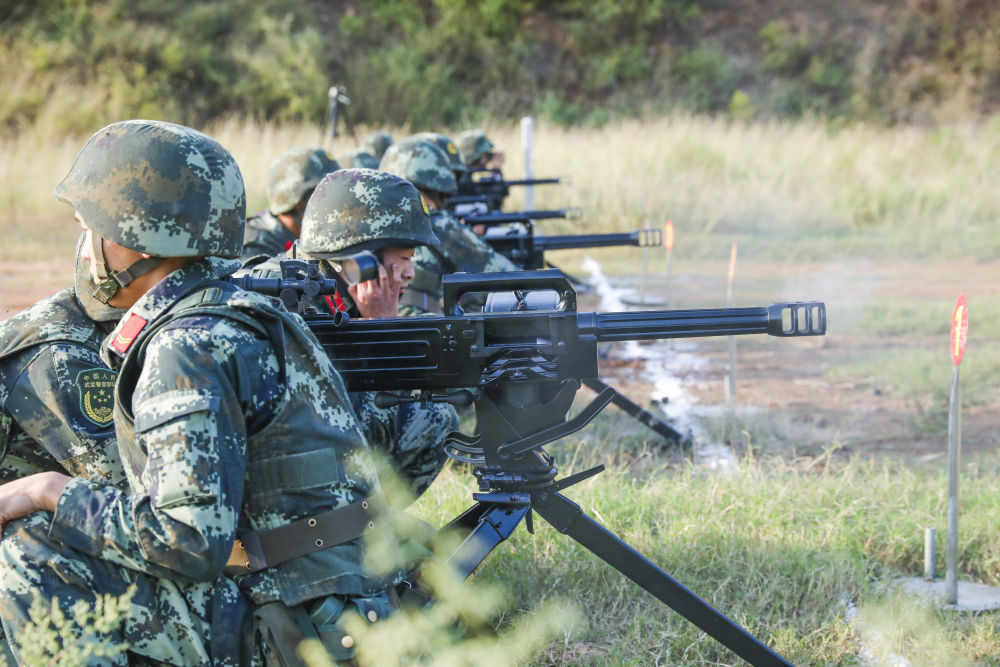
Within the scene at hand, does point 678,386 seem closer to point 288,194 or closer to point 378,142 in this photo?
point 288,194

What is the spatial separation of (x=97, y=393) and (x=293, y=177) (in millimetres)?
3566

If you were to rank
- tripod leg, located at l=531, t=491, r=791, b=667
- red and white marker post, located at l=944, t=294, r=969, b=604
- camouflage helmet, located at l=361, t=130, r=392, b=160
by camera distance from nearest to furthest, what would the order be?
tripod leg, located at l=531, t=491, r=791, b=667
red and white marker post, located at l=944, t=294, r=969, b=604
camouflage helmet, located at l=361, t=130, r=392, b=160

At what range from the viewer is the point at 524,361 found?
275 centimetres

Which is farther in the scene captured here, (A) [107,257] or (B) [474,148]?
(B) [474,148]

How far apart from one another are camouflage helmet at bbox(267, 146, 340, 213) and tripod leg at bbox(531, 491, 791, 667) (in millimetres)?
3460

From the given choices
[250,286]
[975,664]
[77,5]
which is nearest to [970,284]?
[975,664]

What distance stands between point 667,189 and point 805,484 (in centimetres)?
991

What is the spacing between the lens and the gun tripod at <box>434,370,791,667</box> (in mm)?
2814

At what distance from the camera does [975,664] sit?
3.32 metres

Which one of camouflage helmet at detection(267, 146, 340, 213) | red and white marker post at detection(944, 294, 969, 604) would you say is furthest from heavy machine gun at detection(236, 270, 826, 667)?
camouflage helmet at detection(267, 146, 340, 213)

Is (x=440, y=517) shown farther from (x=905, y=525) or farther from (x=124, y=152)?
(x=124, y=152)

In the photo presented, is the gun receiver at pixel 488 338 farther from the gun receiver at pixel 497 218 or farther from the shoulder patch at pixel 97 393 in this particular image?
the gun receiver at pixel 497 218

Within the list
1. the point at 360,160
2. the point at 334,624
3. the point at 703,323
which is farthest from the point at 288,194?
the point at 334,624

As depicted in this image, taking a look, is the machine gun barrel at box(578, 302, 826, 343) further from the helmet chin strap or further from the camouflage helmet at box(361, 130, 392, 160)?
the camouflage helmet at box(361, 130, 392, 160)
